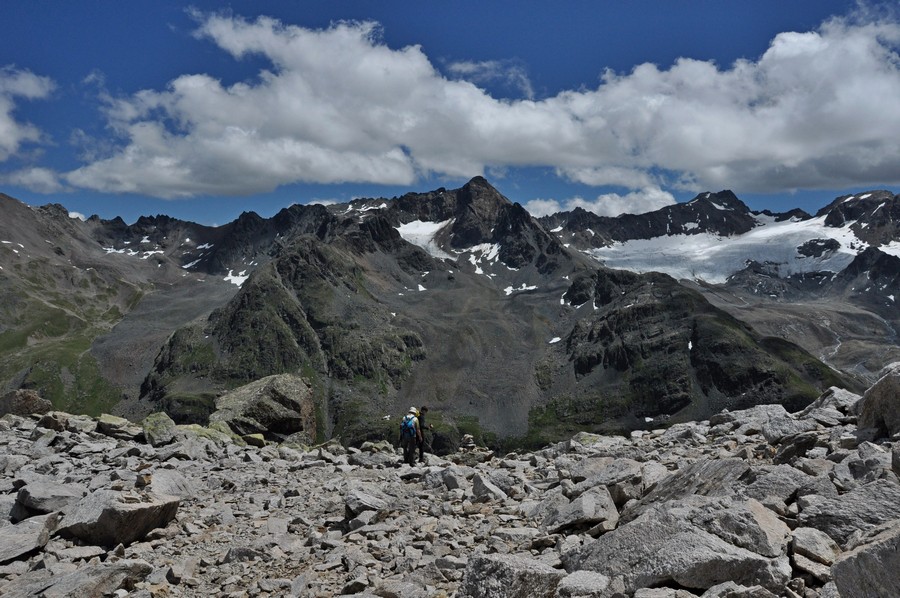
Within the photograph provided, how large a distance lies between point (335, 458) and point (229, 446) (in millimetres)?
7251

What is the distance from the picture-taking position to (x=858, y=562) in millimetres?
8070

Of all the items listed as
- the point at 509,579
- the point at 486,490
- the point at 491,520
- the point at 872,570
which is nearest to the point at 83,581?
the point at 509,579

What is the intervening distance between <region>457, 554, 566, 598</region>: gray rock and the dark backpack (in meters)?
20.7

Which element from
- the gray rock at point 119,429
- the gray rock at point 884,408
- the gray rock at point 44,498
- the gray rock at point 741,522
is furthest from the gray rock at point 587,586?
the gray rock at point 119,429

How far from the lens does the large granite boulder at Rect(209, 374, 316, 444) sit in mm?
59469

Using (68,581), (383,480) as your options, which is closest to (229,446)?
(383,480)

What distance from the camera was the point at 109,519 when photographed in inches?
689

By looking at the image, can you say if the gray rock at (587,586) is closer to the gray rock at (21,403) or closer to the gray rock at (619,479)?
the gray rock at (619,479)

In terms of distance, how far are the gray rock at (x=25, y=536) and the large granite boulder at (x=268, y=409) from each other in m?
39.6

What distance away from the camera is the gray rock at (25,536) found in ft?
53.9

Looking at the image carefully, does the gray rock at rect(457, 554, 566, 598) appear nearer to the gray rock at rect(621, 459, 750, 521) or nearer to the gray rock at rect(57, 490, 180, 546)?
the gray rock at rect(621, 459, 750, 521)

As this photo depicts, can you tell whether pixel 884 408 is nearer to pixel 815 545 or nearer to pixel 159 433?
pixel 815 545

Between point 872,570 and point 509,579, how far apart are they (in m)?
5.19

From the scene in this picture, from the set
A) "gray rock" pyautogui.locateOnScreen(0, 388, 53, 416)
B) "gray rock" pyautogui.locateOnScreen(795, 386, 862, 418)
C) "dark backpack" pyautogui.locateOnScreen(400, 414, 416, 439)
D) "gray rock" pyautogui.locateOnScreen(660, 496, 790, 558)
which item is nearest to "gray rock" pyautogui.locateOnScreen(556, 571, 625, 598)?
"gray rock" pyautogui.locateOnScreen(660, 496, 790, 558)
